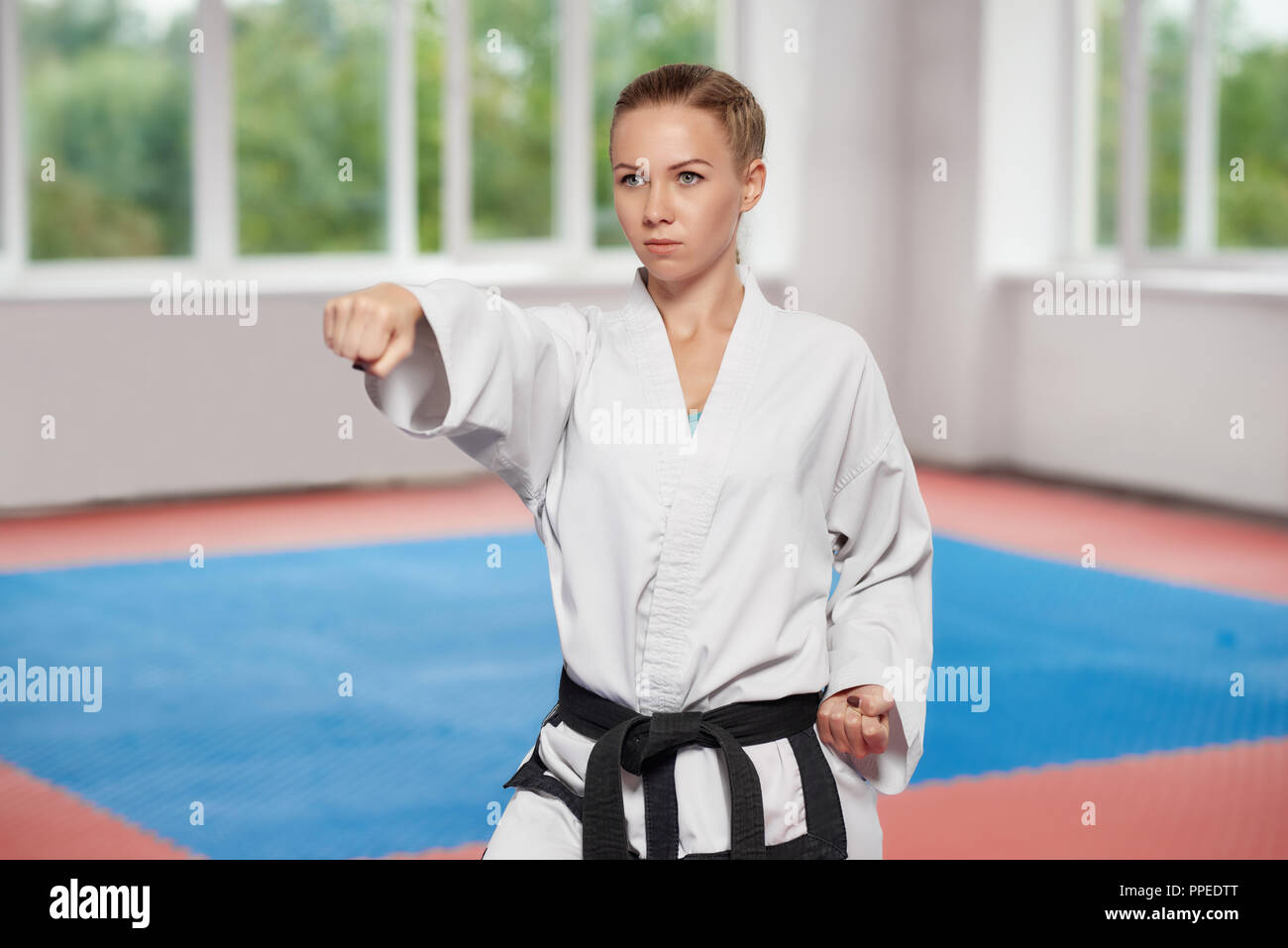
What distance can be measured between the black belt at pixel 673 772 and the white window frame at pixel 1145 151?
6.24m

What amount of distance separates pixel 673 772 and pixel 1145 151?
22.2ft

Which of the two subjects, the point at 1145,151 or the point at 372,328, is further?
the point at 1145,151

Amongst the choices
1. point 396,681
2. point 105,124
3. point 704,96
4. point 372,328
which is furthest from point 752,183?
point 105,124

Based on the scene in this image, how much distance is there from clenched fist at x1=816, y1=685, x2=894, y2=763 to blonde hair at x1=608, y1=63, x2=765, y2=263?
1.92 ft

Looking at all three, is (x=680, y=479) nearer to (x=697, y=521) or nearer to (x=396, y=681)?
(x=697, y=521)

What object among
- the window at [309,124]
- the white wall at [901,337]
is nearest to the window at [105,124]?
the window at [309,124]

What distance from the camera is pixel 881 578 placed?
68.0 inches

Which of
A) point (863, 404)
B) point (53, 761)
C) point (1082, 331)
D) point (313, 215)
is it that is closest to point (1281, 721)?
point (863, 404)

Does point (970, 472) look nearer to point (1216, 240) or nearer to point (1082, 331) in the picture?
point (1082, 331)

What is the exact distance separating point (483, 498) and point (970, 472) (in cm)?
266

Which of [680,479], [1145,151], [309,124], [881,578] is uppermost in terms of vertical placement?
[309,124]

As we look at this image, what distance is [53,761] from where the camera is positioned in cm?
356

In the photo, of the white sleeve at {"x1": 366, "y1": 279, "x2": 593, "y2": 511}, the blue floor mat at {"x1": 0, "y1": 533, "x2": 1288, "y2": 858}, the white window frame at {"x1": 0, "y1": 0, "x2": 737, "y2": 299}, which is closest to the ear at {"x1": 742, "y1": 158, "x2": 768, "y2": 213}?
the white sleeve at {"x1": 366, "y1": 279, "x2": 593, "y2": 511}

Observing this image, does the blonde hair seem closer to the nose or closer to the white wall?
the nose
